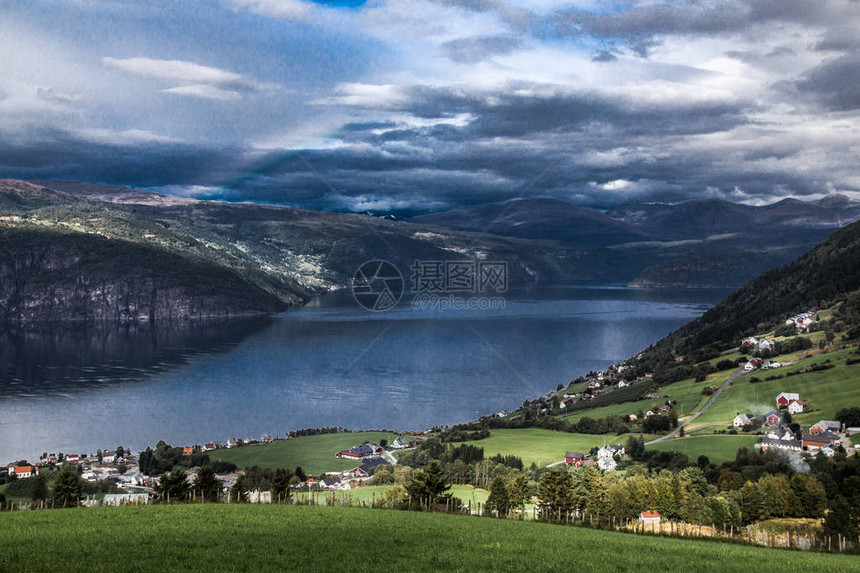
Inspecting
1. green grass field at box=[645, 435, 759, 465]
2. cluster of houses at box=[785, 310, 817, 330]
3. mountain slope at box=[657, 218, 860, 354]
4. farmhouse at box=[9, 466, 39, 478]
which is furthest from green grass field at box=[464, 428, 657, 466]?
mountain slope at box=[657, 218, 860, 354]

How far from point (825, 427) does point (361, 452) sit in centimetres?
2409

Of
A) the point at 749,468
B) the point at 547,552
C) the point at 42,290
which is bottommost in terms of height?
the point at 749,468

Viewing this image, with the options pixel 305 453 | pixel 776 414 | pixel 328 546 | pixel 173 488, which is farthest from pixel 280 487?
pixel 776 414

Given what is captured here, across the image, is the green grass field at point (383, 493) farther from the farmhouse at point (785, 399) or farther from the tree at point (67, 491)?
the farmhouse at point (785, 399)

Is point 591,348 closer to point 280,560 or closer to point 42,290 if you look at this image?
point 280,560

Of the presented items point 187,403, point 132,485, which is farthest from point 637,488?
point 187,403

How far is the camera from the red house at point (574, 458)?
3034cm

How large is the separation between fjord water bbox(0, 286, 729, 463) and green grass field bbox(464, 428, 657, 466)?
925cm

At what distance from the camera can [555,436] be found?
3828 cm

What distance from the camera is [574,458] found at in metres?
30.9

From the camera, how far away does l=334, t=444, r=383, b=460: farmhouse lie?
3526cm

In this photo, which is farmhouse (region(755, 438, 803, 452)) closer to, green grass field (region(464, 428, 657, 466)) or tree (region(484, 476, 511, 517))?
green grass field (region(464, 428, 657, 466))

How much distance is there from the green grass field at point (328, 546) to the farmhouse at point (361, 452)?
22435 mm

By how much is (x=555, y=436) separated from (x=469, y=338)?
49.1 meters
